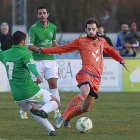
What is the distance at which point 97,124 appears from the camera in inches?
365

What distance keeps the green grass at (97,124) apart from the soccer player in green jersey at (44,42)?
0.72 meters

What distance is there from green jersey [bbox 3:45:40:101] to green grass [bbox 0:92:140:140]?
0.68 meters

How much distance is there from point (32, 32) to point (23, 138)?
294 centimetres

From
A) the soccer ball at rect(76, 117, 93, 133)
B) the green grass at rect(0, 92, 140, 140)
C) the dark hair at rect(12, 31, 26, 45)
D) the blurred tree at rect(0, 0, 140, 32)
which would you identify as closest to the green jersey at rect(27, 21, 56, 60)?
the green grass at rect(0, 92, 140, 140)

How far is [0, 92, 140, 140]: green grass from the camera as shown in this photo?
26.2 feet

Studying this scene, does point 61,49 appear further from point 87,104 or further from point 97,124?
point 97,124

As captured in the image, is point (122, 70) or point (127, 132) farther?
point (122, 70)

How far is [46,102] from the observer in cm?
788

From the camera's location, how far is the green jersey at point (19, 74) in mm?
7727

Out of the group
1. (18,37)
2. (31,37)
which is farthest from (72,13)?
(18,37)

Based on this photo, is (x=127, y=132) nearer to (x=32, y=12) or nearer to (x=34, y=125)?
(x=34, y=125)

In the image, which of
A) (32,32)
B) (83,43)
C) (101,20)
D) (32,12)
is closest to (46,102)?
(83,43)

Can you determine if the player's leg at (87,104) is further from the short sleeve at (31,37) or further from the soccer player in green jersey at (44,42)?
the short sleeve at (31,37)

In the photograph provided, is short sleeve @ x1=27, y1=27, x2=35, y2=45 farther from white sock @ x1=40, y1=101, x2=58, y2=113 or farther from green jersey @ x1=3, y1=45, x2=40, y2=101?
white sock @ x1=40, y1=101, x2=58, y2=113
